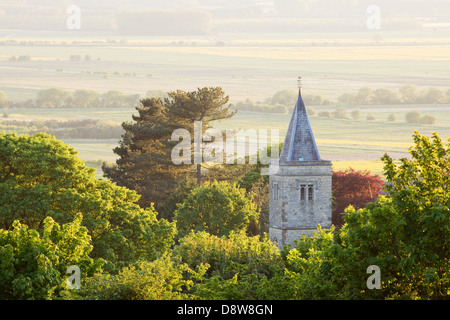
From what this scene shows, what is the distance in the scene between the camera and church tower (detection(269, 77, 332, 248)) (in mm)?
73188

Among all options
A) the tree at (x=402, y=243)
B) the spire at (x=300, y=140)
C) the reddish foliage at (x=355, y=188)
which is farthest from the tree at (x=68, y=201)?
the reddish foliage at (x=355, y=188)

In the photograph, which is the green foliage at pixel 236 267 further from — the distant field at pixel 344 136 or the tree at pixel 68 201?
the distant field at pixel 344 136

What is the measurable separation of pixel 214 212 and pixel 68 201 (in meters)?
23.7

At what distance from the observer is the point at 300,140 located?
7425 centimetres

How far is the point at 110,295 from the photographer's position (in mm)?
38781

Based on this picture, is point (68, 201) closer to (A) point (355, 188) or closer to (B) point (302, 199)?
(B) point (302, 199)

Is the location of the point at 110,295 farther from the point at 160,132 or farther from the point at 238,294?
the point at 160,132

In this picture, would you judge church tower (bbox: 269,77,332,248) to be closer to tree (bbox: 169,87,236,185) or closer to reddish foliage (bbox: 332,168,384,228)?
tree (bbox: 169,87,236,185)

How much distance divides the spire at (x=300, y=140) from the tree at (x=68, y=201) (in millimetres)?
14763

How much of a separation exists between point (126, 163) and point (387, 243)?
64.4 metres

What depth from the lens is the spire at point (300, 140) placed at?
242ft

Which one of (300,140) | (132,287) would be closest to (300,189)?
(300,140)

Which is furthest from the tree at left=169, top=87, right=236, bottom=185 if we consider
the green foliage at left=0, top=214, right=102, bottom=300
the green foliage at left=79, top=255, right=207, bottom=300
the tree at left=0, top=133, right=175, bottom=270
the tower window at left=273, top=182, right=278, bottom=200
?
the green foliage at left=79, top=255, right=207, bottom=300

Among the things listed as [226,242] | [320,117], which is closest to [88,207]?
[226,242]
